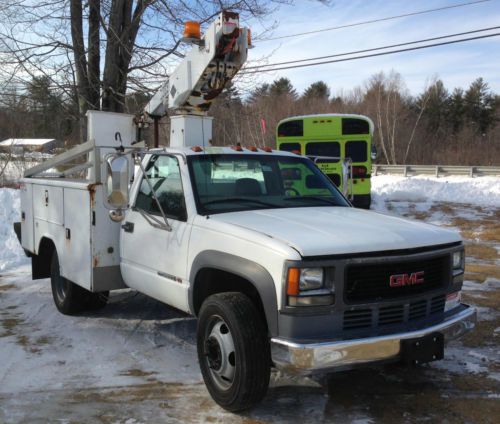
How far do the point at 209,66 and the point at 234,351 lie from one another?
11.3 feet

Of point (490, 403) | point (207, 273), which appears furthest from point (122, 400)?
point (490, 403)

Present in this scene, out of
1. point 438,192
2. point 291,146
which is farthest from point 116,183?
point 438,192

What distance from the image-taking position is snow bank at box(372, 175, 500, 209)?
768 inches

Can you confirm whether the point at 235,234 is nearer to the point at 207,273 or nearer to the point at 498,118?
the point at 207,273

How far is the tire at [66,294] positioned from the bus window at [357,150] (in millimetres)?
9381

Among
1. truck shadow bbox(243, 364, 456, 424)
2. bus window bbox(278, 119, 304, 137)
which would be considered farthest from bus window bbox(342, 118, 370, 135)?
truck shadow bbox(243, 364, 456, 424)

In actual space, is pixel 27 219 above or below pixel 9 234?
above

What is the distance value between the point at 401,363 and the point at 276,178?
212cm

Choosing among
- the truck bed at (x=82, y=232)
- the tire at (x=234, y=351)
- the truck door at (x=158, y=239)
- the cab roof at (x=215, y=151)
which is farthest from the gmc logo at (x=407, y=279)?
the truck bed at (x=82, y=232)

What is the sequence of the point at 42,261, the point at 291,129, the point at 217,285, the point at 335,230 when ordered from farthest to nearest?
the point at 291,129
the point at 42,261
the point at 217,285
the point at 335,230

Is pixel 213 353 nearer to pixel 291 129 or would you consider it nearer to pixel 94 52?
pixel 291 129

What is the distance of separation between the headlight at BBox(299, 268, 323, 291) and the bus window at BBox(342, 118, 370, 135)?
11354mm

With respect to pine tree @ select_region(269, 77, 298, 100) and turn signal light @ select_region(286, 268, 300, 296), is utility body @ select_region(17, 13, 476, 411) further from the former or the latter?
pine tree @ select_region(269, 77, 298, 100)

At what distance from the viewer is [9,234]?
10562 millimetres
